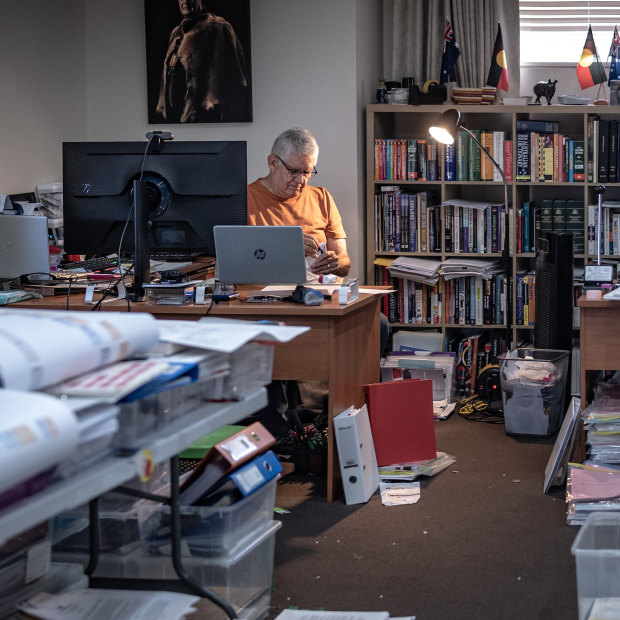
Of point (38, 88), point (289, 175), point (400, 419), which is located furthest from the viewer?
point (38, 88)

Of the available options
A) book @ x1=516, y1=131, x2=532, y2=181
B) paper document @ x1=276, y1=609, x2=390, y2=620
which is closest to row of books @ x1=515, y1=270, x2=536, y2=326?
book @ x1=516, y1=131, x2=532, y2=181

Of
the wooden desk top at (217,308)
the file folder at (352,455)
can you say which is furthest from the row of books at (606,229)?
the file folder at (352,455)

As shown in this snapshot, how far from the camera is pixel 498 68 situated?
472 centimetres

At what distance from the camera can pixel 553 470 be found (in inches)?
126

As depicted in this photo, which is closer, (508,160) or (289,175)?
(289,175)

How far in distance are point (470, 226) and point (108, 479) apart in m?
3.80

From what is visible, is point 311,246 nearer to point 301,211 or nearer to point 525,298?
point 301,211

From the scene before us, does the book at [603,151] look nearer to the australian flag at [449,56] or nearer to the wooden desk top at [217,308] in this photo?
the australian flag at [449,56]

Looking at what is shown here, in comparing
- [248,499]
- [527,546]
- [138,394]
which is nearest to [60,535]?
[248,499]

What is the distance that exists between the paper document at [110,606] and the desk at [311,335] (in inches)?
57.9

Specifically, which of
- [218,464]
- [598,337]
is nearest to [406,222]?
[598,337]

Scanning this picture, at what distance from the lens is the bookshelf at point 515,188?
4648 mm

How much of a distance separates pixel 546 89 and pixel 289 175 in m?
1.51

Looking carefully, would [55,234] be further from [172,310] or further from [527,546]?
[527,546]
